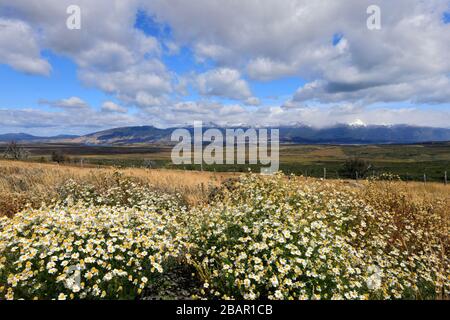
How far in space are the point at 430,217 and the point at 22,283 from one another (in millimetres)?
8239

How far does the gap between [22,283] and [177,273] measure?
81.5 inches

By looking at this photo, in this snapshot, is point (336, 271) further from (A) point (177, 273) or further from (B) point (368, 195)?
(B) point (368, 195)

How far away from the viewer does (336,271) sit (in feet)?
12.0

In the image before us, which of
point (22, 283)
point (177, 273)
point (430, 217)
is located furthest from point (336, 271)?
point (430, 217)

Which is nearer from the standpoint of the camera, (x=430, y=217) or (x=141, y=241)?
(x=141, y=241)

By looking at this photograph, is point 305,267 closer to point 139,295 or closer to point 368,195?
point 139,295

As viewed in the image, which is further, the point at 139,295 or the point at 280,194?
the point at 280,194

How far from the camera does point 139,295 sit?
3816 mm
